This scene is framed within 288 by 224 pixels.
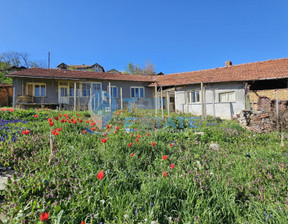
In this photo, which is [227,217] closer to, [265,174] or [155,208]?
[155,208]

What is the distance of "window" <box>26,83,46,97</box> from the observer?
54.2 ft

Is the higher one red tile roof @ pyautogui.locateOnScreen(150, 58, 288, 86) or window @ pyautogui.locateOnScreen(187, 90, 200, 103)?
red tile roof @ pyautogui.locateOnScreen(150, 58, 288, 86)

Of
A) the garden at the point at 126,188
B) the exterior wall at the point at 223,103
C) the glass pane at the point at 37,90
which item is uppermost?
the glass pane at the point at 37,90

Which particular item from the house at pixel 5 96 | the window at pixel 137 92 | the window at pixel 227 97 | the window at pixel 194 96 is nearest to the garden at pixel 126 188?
the window at pixel 227 97

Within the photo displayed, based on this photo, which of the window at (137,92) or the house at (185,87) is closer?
the house at (185,87)

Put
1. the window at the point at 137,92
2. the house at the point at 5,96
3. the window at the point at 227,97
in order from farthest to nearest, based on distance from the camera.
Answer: the house at the point at 5,96 → the window at the point at 137,92 → the window at the point at 227,97

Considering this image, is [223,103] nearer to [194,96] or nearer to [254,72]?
[194,96]

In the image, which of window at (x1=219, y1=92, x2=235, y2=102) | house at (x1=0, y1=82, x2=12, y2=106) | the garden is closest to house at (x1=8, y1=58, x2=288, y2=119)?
window at (x1=219, y1=92, x2=235, y2=102)

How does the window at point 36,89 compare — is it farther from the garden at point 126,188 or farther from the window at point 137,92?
the garden at point 126,188

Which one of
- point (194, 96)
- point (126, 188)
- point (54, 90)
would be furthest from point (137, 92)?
point (126, 188)

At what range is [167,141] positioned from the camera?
472 cm

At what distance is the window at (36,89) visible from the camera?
1653 cm

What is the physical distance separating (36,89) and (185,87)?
1517cm

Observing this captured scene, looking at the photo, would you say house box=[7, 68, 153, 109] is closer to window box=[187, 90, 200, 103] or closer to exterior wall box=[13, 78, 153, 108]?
exterior wall box=[13, 78, 153, 108]
